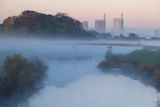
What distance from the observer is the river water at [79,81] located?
4621 millimetres

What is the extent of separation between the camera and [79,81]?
6.30m

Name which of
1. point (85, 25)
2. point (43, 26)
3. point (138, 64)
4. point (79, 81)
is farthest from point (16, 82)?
point (85, 25)

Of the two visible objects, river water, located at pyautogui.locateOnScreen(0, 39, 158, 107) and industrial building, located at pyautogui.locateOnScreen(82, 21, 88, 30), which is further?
industrial building, located at pyautogui.locateOnScreen(82, 21, 88, 30)

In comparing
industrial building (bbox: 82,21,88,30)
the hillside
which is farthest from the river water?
industrial building (bbox: 82,21,88,30)

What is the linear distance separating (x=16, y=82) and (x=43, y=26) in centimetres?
383

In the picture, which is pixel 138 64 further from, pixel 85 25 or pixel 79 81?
pixel 85 25

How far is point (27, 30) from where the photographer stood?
762cm

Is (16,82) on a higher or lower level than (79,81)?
higher

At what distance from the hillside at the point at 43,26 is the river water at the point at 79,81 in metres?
0.48

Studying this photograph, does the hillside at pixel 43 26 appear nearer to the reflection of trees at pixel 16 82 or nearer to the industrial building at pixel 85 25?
the industrial building at pixel 85 25

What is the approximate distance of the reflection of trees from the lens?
4105mm

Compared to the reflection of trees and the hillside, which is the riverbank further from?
the reflection of trees

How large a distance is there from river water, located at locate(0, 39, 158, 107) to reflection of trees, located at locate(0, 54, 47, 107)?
18 centimetres

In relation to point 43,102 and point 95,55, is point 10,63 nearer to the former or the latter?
point 43,102
